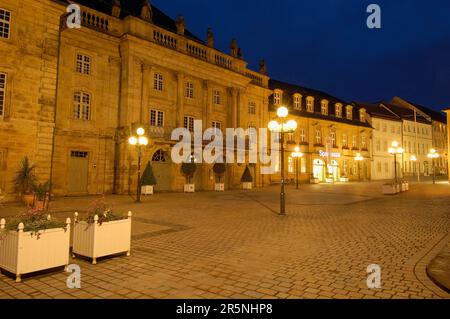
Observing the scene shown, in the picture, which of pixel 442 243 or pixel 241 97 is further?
pixel 241 97

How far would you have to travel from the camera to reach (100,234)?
6.75m

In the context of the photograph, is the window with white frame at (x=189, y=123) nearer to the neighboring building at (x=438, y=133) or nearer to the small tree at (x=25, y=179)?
the small tree at (x=25, y=179)

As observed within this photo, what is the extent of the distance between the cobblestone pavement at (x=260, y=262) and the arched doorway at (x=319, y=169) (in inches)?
1315

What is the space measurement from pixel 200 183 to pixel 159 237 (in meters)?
20.9

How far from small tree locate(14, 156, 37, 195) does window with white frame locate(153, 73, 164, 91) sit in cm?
1210

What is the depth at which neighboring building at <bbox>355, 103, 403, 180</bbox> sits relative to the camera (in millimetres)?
53500

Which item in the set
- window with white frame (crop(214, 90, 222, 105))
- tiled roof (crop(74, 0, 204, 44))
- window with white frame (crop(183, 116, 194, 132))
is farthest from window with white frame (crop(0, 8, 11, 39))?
window with white frame (crop(214, 90, 222, 105))

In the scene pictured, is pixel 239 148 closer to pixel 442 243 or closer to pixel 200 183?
pixel 200 183

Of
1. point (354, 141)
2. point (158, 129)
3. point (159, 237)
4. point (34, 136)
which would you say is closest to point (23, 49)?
point (34, 136)

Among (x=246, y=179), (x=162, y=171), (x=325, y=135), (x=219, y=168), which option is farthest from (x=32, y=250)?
(x=325, y=135)

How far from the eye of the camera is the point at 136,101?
2492 centimetres

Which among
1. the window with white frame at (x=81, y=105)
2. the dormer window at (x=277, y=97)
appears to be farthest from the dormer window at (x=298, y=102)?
the window with white frame at (x=81, y=105)

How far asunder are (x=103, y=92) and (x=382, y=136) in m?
46.7

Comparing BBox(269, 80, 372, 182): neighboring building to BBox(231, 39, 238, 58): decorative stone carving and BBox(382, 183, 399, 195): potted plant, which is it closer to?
BBox(231, 39, 238, 58): decorative stone carving
